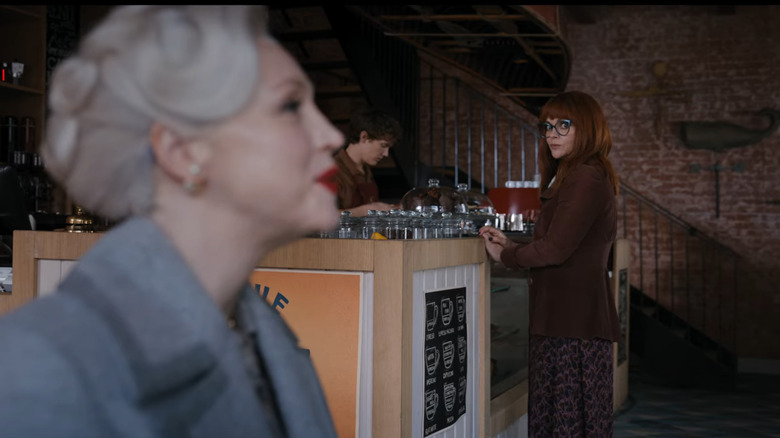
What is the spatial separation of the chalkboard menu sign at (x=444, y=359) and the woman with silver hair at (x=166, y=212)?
184cm

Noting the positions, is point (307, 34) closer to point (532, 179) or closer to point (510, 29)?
point (510, 29)

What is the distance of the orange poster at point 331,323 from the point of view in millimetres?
2406

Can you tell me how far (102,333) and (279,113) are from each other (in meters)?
0.24

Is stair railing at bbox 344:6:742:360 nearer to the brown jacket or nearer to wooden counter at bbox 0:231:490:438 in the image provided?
the brown jacket

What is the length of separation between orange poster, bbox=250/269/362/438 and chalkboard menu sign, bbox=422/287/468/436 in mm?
263

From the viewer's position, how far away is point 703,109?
27.3 ft

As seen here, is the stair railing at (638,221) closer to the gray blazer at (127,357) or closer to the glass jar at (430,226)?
the glass jar at (430,226)

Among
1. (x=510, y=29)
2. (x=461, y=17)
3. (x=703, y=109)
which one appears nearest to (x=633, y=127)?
(x=703, y=109)

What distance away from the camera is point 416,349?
8.18 ft

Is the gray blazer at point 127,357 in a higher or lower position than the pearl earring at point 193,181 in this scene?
lower

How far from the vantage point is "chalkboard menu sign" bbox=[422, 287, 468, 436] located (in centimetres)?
258

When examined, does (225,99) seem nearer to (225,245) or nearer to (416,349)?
(225,245)

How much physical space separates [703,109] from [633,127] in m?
0.71

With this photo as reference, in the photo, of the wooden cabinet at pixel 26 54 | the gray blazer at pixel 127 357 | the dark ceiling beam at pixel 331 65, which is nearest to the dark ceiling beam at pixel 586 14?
the dark ceiling beam at pixel 331 65
